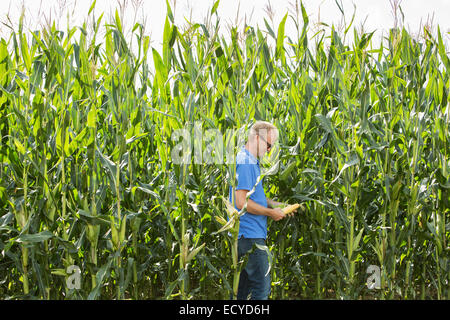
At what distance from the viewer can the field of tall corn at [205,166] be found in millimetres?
3492

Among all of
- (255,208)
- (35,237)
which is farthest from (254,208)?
(35,237)

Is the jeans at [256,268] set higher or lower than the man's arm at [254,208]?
lower

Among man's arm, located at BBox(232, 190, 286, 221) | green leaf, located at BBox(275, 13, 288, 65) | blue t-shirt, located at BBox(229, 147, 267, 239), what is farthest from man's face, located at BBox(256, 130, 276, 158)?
green leaf, located at BBox(275, 13, 288, 65)

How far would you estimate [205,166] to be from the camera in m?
3.82

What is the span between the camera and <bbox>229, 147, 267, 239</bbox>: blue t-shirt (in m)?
3.33

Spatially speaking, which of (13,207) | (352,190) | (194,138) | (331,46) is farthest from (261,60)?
(13,207)

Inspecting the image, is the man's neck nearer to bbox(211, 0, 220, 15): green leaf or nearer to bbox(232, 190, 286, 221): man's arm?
bbox(232, 190, 286, 221): man's arm

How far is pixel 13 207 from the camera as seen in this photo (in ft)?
11.2

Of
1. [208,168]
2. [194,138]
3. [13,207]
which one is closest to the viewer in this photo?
[13,207]

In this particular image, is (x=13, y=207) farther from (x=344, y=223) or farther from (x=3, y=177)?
(x=344, y=223)

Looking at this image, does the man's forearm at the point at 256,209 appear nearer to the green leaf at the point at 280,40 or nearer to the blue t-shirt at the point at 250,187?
the blue t-shirt at the point at 250,187

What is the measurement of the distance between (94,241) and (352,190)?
6.73 ft

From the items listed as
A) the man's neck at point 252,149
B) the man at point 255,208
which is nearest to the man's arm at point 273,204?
the man at point 255,208

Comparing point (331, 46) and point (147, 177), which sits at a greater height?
point (331, 46)
